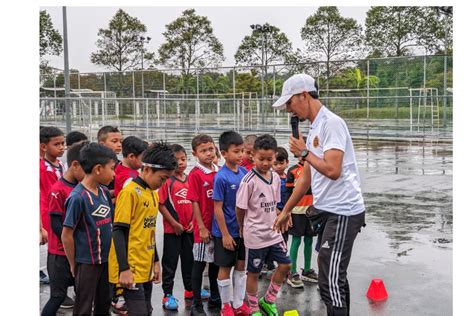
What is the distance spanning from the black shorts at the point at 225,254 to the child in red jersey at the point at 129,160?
96 cm

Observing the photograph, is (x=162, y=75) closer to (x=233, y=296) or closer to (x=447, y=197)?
(x=447, y=197)

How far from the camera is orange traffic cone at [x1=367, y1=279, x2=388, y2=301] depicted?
535cm

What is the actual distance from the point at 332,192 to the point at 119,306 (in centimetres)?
221

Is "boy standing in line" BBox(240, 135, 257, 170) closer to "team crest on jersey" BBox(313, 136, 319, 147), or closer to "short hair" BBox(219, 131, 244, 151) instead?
"short hair" BBox(219, 131, 244, 151)

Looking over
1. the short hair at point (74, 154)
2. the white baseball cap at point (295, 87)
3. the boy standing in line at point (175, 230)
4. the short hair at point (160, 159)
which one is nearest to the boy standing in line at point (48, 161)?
the short hair at point (74, 154)

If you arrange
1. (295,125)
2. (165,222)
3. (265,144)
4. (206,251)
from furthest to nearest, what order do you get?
(165,222), (206,251), (265,144), (295,125)

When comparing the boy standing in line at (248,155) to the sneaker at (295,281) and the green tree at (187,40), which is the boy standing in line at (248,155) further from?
the green tree at (187,40)

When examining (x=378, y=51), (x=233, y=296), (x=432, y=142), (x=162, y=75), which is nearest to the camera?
(x=233, y=296)

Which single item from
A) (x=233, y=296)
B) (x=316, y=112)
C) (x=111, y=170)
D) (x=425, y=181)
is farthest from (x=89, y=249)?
(x=425, y=181)

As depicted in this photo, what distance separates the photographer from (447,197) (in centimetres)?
1114

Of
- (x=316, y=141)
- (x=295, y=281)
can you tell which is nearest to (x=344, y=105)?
(x=295, y=281)

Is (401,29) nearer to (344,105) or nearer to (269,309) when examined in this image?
(344,105)

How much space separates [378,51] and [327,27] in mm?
4681

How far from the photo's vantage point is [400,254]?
7.01 meters
